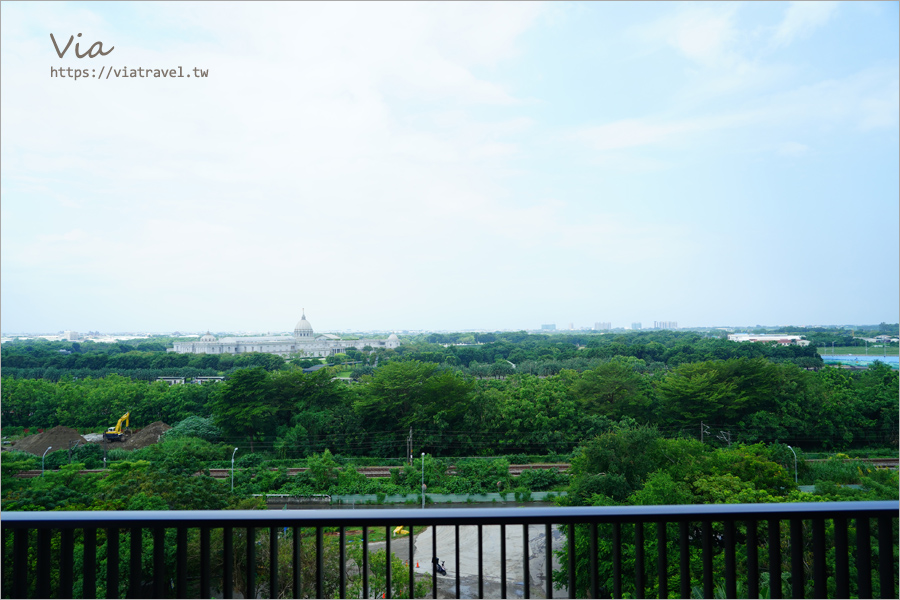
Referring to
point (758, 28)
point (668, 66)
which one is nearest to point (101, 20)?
point (758, 28)

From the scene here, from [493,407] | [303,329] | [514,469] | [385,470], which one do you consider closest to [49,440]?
[385,470]

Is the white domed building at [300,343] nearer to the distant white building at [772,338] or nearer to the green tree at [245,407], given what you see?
the green tree at [245,407]

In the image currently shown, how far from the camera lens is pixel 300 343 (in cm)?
2250

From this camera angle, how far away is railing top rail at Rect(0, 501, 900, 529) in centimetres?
86

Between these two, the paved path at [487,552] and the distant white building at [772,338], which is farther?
the distant white building at [772,338]

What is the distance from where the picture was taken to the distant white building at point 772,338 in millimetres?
12102

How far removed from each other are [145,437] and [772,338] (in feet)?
55.1

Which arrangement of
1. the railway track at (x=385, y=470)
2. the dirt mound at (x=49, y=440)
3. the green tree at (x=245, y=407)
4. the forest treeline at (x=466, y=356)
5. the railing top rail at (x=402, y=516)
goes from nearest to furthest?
the railing top rail at (x=402, y=516)
the railway track at (x=385, y=470)
the dirt mound at (x=49, y=440)
the green tree at (x=245, y=407)
the forest treeline at (x=466, y=356)

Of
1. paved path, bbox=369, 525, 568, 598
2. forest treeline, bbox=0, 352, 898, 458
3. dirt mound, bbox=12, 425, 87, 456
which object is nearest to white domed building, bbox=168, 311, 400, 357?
forest treeline, bbox=0, 352, 898, 458

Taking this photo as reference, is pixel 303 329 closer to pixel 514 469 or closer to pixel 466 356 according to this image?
pixel 466 356

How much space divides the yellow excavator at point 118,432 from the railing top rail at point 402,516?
11.6 m

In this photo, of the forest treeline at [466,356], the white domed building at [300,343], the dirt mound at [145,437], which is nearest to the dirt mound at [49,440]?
the dirt mound at [145,437]

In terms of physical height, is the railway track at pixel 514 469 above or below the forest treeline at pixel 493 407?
below

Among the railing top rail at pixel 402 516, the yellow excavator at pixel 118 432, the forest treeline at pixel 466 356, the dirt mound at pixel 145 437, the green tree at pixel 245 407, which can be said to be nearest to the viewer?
the railing top rail at pixel 402 516
